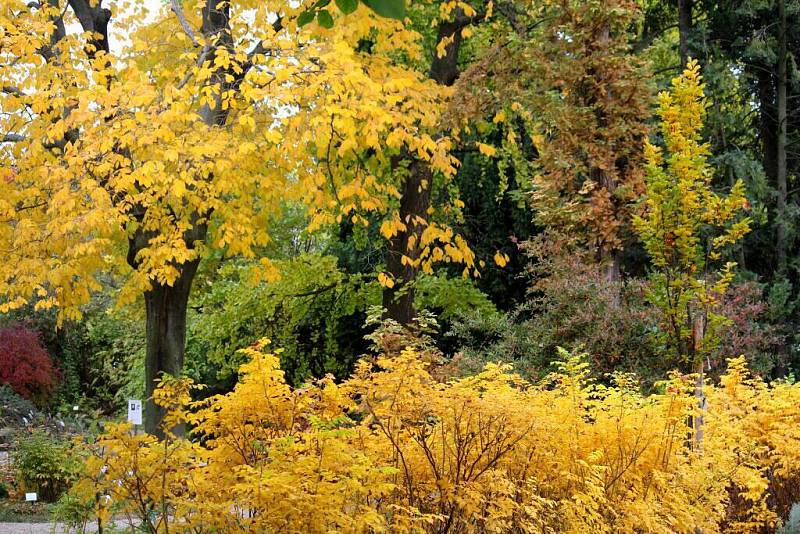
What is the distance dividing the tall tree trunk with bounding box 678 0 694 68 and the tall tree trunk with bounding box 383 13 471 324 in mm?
3920

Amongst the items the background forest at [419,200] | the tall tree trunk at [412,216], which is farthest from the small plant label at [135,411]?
the tall tree trunk at [412,216]

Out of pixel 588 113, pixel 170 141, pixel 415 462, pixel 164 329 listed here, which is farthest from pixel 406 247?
pixel 415 462

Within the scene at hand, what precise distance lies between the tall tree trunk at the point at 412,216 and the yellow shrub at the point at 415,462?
5425 mm

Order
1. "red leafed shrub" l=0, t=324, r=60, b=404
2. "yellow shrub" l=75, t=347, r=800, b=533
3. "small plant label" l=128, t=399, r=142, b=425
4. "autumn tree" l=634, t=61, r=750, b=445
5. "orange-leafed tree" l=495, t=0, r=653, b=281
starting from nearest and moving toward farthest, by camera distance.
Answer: "yellow shrub" l=75, t=347, r=800, b=533 → "autumn tree" l=634, t=61, r=750, b=445 → "small plant label" l=128, t=399, r=142, b=425 → "orange-leafed tree" l=495, t=0, r=653, b=281 → "red leafed shrub" l=0, t=324, r=60, b=404

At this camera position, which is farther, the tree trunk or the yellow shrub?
the tree trunk

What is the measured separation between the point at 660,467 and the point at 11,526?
624 centimetres

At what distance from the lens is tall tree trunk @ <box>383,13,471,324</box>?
37.0 feet

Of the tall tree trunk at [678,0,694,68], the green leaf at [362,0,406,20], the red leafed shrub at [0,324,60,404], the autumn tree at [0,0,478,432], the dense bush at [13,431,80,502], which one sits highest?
the tall tree trunk at [678,0,694,68]

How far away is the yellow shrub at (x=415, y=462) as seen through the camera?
4.01m

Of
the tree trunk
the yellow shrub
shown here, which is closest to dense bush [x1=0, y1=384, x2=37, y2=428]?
the tree trunk

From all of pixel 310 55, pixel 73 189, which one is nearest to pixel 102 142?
pixel 73 189

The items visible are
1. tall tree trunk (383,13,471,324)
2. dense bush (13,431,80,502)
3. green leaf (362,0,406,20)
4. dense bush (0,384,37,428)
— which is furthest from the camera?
dense bush (0,384,37,428)

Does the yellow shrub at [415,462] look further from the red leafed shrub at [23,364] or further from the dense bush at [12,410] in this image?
the red leafed shrub at [23,364]

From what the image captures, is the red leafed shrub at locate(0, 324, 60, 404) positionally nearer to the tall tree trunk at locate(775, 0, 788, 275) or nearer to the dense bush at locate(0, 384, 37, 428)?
the dense bush at locate(0, 384, 37, 428)
